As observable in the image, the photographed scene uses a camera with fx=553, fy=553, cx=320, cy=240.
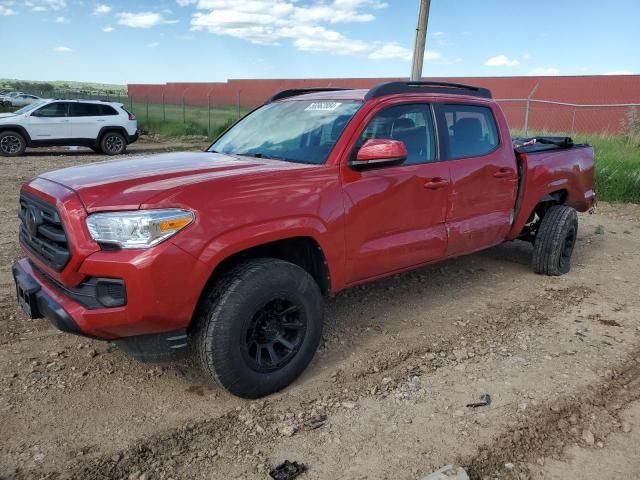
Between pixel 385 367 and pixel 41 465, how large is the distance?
6.74ft

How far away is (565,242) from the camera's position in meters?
5.82

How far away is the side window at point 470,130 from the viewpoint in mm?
4449

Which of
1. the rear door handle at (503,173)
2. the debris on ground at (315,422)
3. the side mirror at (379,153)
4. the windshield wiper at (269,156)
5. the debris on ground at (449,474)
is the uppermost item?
the side mirror at (379,153)

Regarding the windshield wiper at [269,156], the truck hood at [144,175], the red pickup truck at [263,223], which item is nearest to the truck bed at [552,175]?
the red pickup truck at [263,223]

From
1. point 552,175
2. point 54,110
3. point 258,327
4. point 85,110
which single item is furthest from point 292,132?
point 85,110

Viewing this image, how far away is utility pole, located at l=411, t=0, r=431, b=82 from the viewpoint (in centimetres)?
984

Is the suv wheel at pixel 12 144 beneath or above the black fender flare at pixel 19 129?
beneath

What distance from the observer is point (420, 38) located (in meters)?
10.1

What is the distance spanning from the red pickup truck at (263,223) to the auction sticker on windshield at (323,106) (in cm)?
1

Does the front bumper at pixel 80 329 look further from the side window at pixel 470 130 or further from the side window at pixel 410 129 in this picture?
the side window at pixel 470 130

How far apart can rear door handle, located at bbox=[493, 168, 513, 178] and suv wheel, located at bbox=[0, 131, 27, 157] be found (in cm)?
1432

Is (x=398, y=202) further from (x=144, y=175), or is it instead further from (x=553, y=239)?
(x=553, y=239)

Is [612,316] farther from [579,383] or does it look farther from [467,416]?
[467,416]

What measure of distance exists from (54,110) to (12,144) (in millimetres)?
1472
